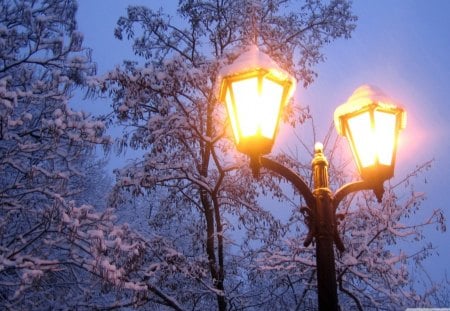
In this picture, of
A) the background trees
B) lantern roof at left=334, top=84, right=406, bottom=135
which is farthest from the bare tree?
lantern roof at left=334, top=84, right=406, bottom=135

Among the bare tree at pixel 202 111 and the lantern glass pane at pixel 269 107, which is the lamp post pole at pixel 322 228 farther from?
the bare tree at pixel 202 111

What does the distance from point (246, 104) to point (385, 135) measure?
0.99 metres

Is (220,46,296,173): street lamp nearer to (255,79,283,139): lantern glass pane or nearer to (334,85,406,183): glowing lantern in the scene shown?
(255,79,283,139): lantern glass pane

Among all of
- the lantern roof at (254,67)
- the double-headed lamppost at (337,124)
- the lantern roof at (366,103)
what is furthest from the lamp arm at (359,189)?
the lantern roof at (254,67)

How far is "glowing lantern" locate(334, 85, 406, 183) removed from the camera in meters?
2.74

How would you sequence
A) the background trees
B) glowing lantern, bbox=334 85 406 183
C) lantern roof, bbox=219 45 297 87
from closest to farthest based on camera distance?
lantern roof, bbox=219 45 297 87 → glowing lantern, bbox=334 85 406 183 → the background trees

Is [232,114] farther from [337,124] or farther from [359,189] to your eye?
[359,189]

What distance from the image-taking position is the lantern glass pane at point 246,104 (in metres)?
2.53

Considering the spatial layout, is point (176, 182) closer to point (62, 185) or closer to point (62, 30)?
point (62, 185)

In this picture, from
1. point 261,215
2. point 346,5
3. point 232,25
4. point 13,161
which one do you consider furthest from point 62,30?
point 346,5

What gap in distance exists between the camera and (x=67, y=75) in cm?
709

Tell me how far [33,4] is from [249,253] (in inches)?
246

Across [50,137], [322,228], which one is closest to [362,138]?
[322,228]

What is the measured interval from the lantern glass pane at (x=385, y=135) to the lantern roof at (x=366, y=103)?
0.20 ft
